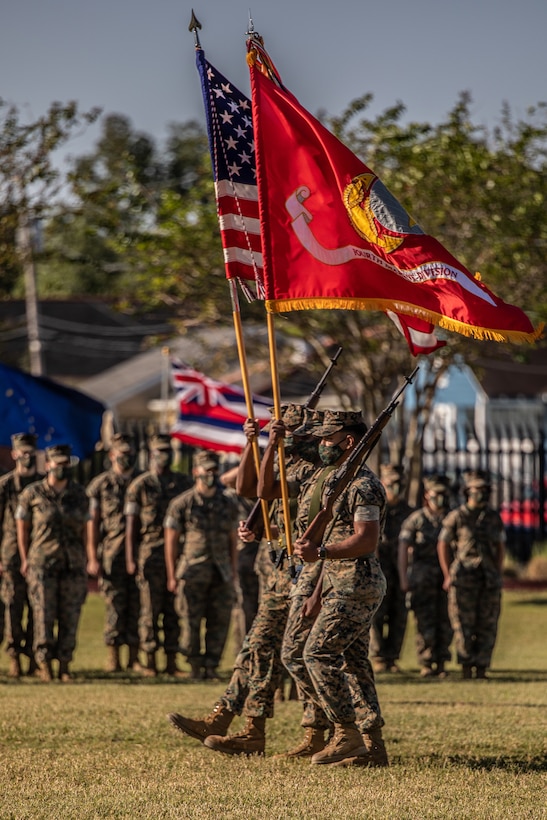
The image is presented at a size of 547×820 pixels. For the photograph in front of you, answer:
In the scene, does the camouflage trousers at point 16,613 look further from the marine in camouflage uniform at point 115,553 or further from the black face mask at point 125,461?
the black face mask at point 125,461

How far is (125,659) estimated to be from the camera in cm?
1577

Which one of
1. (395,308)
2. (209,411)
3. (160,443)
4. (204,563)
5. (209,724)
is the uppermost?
(209,411)

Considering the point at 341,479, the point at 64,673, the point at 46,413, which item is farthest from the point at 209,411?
the point at 341,479

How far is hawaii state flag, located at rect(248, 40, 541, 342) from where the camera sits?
Answer: 8.30 m

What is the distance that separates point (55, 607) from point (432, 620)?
4.10 m

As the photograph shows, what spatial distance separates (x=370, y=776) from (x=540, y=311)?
15.1 m

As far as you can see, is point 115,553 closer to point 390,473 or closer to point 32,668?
point 32,668

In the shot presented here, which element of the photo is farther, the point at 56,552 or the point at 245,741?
the point at 56,552

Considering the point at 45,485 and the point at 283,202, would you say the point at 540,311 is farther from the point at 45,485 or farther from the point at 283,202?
the point at 283,202

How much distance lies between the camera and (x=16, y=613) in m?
13.6

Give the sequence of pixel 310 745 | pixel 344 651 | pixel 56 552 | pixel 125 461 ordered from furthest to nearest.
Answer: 1. pixel 125 461
2. pixel 56 552
3. pixel 310 745
4. pixel 344 651

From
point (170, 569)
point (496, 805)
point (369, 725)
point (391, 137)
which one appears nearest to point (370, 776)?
point (369, 725)

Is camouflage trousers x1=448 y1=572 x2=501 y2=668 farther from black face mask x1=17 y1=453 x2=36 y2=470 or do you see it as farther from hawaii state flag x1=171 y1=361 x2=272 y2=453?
hawaii state flag x1=171 y1=361 x2=272 y2=453

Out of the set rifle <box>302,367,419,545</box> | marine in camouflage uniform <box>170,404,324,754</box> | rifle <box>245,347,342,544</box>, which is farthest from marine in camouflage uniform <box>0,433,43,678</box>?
rifle <box>302,367,419,545</box>
